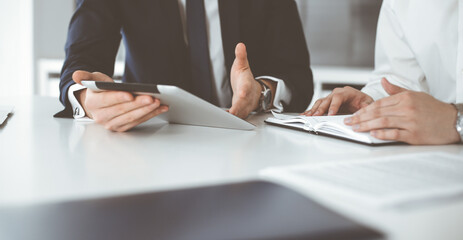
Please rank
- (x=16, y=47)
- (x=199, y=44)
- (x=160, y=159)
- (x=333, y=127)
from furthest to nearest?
(x=16, y=47), (x=199, y=44), (x=333, y=127), (x=160, y=159)

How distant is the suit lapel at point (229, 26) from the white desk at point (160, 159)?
0.72 meters

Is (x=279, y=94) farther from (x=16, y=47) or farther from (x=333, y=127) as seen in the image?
(x=16, y=47)

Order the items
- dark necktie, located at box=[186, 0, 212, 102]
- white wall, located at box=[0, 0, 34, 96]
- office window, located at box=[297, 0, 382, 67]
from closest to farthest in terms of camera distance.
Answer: dark necktie, located at box=[186, 0, 212, 102]
white wall, located at box=[0, 0, 34, 96]
office window, located at box=[297, 0, 382, 67]

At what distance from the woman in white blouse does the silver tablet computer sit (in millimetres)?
283

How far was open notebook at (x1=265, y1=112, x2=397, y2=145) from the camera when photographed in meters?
0.82

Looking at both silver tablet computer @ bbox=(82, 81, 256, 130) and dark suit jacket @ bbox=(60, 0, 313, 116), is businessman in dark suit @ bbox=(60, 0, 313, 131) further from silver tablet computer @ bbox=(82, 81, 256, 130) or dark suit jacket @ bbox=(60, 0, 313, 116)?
silver tablet computer @ bbox=(82, 81, 256, 130)

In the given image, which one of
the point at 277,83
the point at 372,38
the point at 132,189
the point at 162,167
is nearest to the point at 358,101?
the point at 277,83

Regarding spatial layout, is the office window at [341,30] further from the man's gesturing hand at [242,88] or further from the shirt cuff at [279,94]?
the man's gesturing hand at [242,88]

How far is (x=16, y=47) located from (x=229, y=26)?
290cm

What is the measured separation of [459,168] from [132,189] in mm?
447

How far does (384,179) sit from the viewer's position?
483 mm

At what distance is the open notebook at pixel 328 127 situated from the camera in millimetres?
821

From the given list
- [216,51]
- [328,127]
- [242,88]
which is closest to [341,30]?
[216,51]

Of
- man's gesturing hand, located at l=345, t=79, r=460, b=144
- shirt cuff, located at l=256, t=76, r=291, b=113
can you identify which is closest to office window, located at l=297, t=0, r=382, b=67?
shirt cuff, located at l=256, t=76, r=291, b=113
